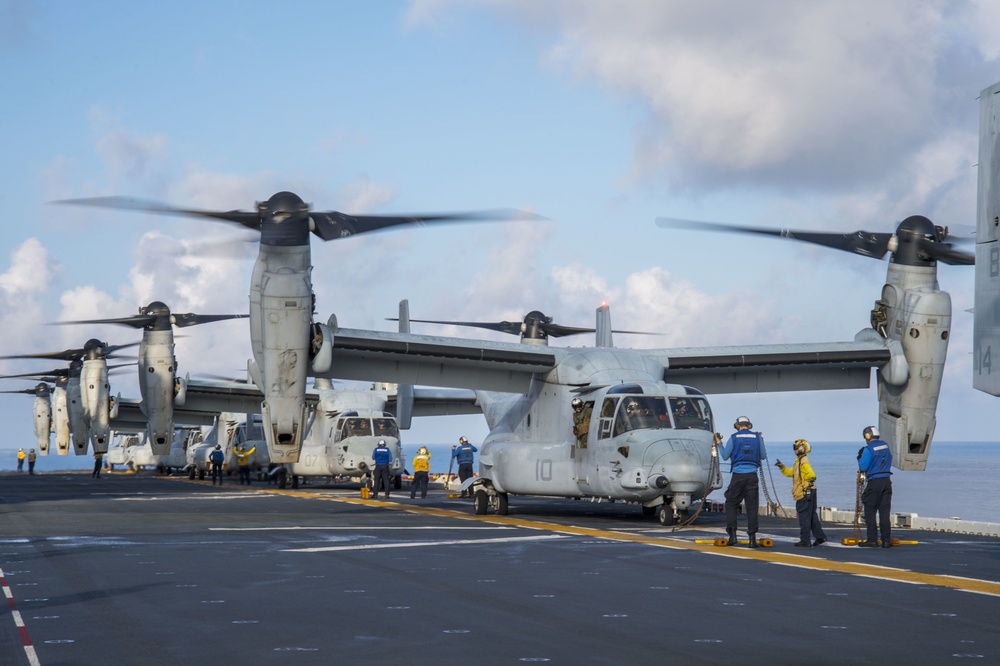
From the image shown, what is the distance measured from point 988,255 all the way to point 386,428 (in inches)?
1098

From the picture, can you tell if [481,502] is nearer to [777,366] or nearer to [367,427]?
[777,366]

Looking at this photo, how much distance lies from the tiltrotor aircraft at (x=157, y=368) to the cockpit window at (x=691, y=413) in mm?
17549

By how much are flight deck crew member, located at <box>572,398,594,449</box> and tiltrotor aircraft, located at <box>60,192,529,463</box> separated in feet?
14.1

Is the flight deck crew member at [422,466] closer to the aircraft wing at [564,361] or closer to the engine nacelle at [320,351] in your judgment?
the aircraft wing at [564,361]

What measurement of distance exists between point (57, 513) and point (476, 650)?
18.9m

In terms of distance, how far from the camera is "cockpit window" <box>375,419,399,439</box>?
35.9 metres

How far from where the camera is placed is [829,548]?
15125mm

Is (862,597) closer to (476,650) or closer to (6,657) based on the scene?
(476,650)

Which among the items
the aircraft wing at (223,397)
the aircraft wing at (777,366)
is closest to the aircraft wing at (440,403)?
the aircraft wing at (223,397)

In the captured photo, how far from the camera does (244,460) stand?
46969 mm

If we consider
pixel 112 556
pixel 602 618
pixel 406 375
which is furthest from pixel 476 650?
pixel 406 375

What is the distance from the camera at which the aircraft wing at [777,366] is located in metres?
23.2

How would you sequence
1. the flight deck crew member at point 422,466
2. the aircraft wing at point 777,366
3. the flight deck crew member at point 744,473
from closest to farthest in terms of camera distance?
the flight deck crew member at point 744,473, the aircraft wing at point 777,366, the flight deck crew member at point 422,466

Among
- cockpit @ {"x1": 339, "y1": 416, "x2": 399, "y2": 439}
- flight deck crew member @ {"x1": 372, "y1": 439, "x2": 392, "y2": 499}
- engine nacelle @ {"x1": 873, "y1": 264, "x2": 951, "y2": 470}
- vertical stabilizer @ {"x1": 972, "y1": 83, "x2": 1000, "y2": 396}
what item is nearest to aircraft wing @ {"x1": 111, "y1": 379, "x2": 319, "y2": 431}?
cockpit @ {"x1": 339, "y1": 416, "x2": 399, "y2": 439}
